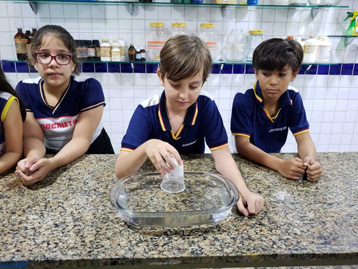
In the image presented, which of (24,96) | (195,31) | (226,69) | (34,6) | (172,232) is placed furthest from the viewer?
(226,69)

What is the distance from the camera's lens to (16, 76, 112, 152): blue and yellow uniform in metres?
1.14

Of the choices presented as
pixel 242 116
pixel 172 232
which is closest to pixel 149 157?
pixel 172 232

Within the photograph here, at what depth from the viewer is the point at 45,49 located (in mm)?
1079

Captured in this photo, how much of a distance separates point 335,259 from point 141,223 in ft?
1.26

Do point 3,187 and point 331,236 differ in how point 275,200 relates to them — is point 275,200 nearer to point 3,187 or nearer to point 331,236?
point 331,236

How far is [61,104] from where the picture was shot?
3.78 feet

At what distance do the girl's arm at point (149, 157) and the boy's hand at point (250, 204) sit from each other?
17 cm

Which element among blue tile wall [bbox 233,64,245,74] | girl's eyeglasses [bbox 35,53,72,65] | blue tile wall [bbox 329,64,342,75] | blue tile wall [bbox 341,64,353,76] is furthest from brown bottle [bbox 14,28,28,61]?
blue tile wall [bbox 341,64,353,76]

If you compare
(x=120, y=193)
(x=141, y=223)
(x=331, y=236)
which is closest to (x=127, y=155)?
(x=120, y=193)

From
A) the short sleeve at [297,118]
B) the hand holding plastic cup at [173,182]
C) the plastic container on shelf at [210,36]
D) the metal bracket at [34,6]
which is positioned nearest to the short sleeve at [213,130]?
the hand holding plastic cup at [173,182]

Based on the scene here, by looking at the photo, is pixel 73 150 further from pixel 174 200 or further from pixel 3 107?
pixel 174 200

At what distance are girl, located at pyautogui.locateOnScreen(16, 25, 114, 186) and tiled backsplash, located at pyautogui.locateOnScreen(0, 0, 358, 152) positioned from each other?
3.39 ft

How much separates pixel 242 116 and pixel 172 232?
0.70 meters

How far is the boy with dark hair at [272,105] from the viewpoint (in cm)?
115
